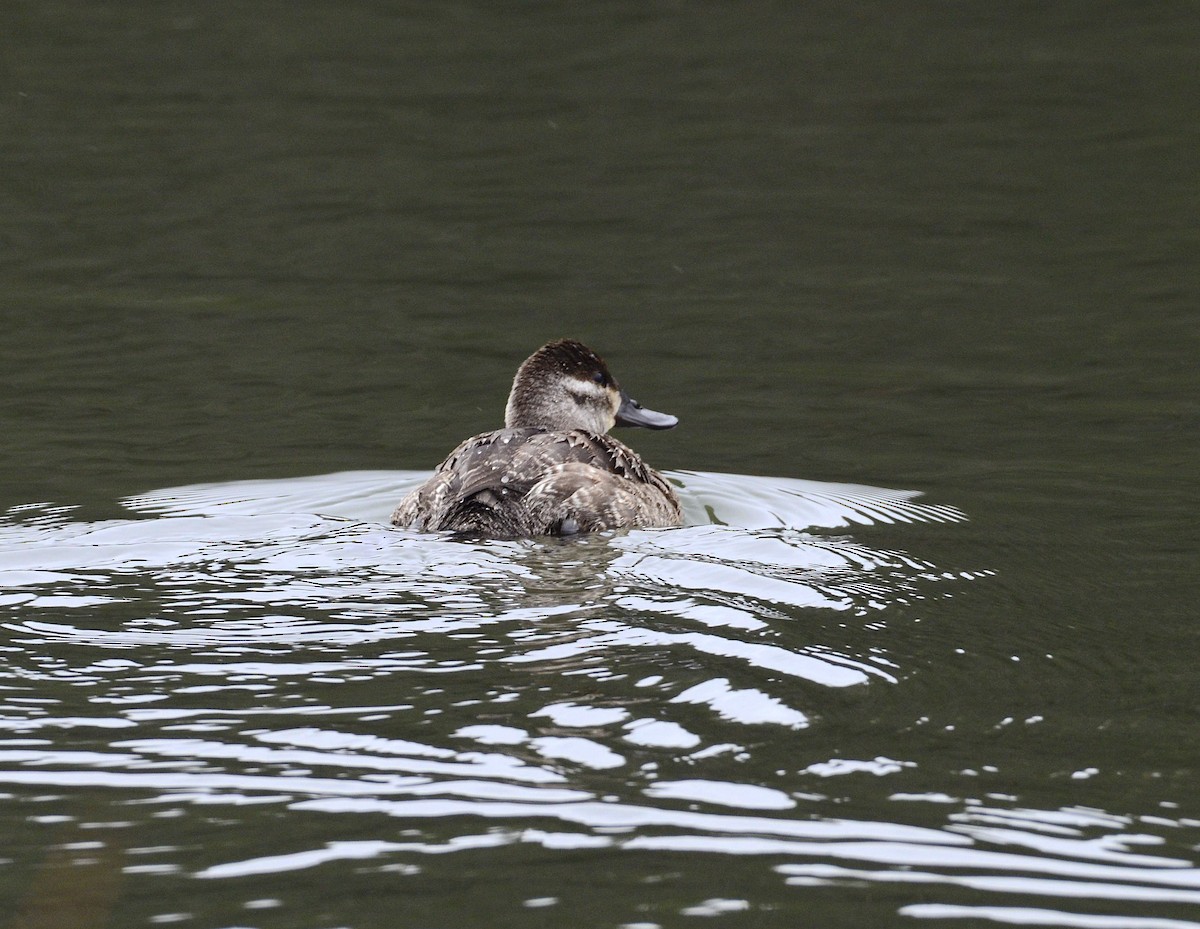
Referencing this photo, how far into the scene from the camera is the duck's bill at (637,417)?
10328mm

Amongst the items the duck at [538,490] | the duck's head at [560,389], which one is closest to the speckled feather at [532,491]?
the duck at [538,490]

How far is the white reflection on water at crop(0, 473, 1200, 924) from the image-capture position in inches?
185

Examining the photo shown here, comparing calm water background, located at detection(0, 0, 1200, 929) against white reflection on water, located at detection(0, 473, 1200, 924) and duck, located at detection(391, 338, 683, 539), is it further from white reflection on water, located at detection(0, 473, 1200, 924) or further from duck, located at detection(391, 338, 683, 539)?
duck, located at detection(391, 338, 683, 539)

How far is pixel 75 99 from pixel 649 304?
915 cm

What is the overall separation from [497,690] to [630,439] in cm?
608

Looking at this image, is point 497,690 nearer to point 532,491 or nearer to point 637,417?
point 532,491

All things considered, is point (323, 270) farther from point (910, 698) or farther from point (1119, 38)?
point (1119, 38)

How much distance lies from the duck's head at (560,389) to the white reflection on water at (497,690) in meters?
1.53

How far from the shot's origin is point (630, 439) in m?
11.9

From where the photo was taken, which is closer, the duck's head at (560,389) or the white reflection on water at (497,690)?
the white reflection on water at (497,690)

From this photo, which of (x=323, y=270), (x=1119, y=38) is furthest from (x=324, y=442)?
(x=1119, y=38)

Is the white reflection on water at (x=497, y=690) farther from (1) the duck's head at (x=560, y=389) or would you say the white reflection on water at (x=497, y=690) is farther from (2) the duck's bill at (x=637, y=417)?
(2) the duck's bill at (x=637, y=417)

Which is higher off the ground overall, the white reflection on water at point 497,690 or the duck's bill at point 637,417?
the duck's bill at point 637,417

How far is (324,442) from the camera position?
10734 millimetres
